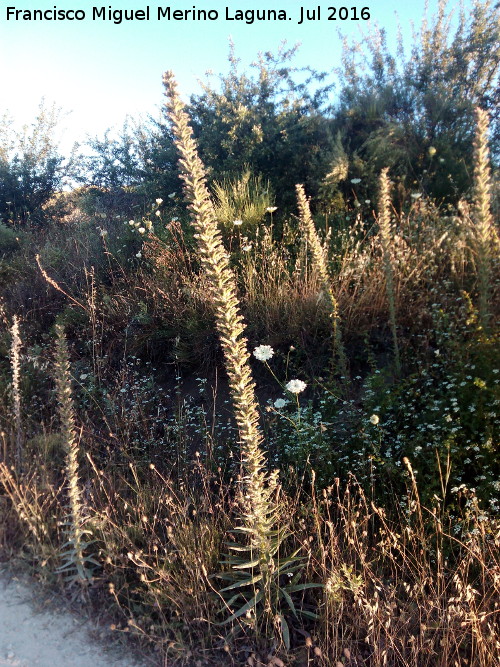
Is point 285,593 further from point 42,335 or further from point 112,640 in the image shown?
point 42,335

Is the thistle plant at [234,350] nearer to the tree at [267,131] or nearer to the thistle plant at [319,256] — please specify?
the thistle plant at [319,256]

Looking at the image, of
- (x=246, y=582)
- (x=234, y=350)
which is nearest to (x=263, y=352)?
(x=234, y=350)

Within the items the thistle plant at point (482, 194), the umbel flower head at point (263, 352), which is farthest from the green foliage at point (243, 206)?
the thistle plant at point (482, 194)

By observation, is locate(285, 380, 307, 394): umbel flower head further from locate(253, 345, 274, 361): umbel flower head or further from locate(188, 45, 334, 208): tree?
locate(188, 45, 334, 208): tree

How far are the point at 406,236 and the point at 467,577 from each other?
3.47 metres

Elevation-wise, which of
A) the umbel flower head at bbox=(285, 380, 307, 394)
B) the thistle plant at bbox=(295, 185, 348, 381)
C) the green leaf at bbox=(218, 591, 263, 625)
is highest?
the thistle plant at bbox=(295, 185, 348, 381)

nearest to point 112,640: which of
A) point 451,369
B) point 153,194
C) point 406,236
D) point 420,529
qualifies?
point 420,529

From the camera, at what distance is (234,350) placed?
2.30 m

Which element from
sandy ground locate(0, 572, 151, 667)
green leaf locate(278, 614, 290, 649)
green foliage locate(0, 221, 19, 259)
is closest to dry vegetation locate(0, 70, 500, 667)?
green leaf locate(278, 614, 290, 649)

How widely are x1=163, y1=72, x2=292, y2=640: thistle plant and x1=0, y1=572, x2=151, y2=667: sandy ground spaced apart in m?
0.65

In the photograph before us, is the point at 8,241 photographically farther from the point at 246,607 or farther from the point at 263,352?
the point at 246,607

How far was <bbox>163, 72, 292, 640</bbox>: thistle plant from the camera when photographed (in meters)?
2.12

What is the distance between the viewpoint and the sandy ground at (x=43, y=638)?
2.47 m

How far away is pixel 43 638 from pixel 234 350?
69.3 inches
